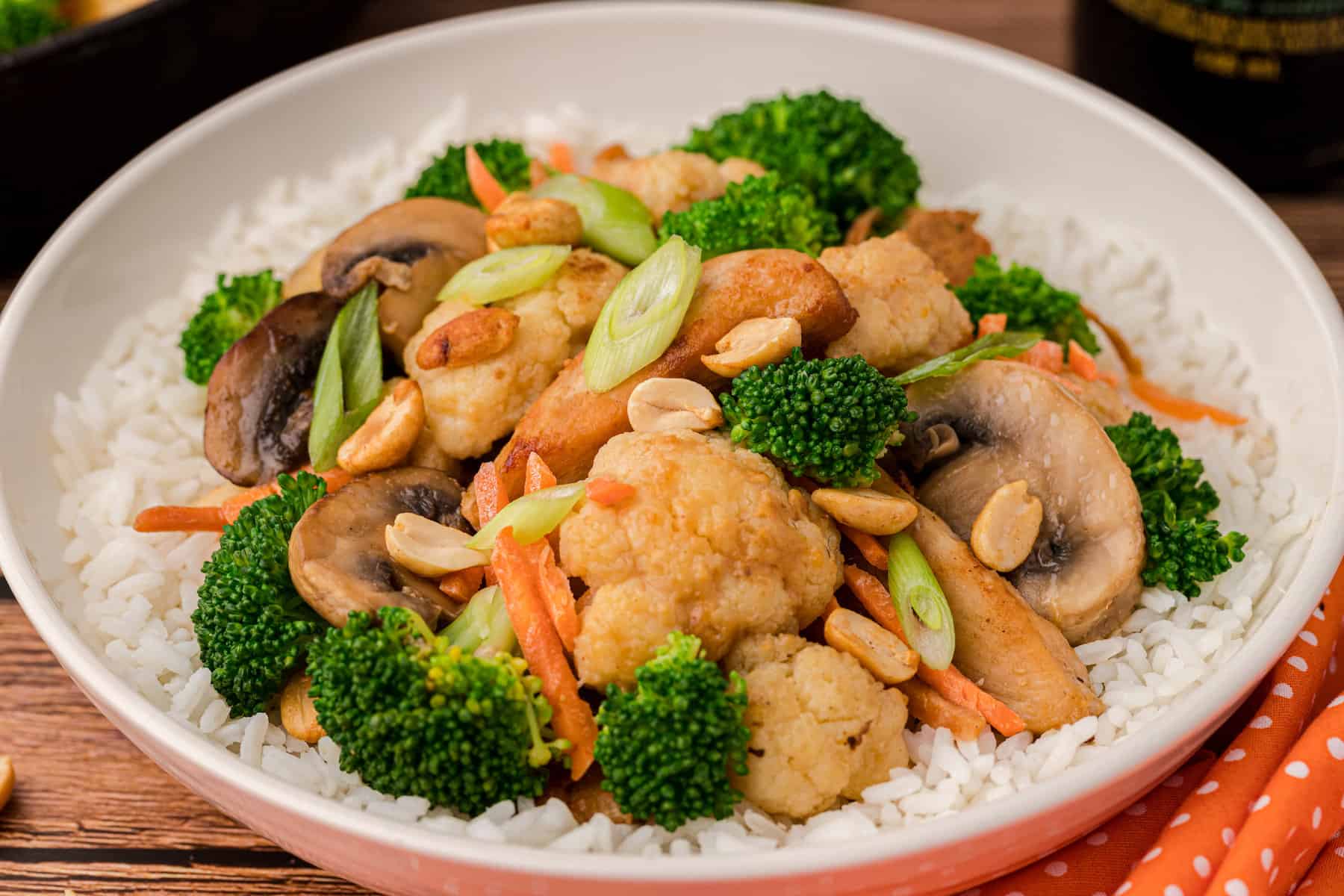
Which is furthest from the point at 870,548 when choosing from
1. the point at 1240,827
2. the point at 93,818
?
the point at 93,818

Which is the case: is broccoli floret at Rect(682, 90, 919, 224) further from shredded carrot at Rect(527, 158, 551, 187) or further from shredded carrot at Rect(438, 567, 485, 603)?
shredded carrot at Rect(438, 567, 485, 603)

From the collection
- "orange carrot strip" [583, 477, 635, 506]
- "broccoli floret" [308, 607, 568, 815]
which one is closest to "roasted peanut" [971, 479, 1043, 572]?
"orange carrot strip" [583, 477, 635, 506]

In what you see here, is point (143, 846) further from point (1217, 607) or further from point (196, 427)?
point (1217, 607)

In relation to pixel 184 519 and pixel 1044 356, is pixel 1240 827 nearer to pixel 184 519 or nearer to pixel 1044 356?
pixel 1044 356

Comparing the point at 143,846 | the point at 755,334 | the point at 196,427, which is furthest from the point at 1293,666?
the point at 196,427

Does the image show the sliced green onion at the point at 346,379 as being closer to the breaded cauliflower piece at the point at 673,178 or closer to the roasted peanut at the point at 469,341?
the roasted peanut at the point at 469,341
